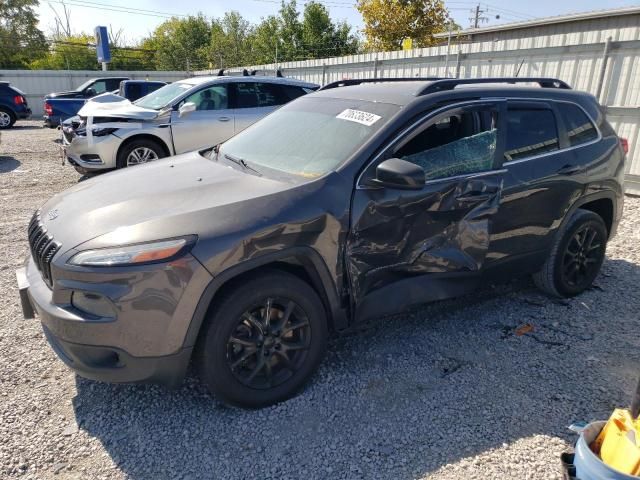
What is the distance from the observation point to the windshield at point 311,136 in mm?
2861

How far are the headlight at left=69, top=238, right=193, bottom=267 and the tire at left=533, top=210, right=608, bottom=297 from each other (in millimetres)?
2991

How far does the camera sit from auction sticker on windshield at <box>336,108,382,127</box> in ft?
9.63

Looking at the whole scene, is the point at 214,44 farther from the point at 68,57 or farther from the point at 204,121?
the point at 204,121

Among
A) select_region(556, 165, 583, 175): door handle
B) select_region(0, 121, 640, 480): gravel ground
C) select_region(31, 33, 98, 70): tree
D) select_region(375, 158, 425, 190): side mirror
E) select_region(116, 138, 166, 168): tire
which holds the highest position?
select_region(31, 33, 98, 70): tree

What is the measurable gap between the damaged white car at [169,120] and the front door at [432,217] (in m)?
5.26

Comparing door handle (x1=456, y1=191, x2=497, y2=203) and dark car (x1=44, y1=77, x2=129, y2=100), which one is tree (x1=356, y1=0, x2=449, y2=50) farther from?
door handle (x1=456, y1=191, x2=497, y2=203)

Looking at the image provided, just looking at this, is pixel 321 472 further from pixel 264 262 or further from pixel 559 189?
pixel 559 189

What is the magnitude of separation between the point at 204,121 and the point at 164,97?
3.18 feet

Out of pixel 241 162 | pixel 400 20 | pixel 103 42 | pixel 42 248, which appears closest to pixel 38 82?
pixel 103 42

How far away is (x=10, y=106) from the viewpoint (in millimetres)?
16469

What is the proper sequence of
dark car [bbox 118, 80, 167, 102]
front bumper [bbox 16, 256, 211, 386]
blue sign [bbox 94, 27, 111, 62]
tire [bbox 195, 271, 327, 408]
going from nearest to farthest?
1. front bumper [bbox 16, 256, 211, 386]
2. tire [bbox 195, 271, 327, 408]
3. dark car [bbox 118, 80, 167, 102]
4. blue sign [bbox 94, 27, 111, 62]

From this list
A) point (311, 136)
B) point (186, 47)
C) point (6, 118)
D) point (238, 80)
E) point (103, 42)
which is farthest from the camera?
point (186, 47)

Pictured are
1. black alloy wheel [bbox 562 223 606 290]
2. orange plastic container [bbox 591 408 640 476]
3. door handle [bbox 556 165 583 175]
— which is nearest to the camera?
orange plastic container [bbox 591 408 640 476]

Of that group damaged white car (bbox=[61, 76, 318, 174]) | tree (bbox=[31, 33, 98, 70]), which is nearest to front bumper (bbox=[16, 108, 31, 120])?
damaged white car (bbox=[61, 76, 318, 174])
